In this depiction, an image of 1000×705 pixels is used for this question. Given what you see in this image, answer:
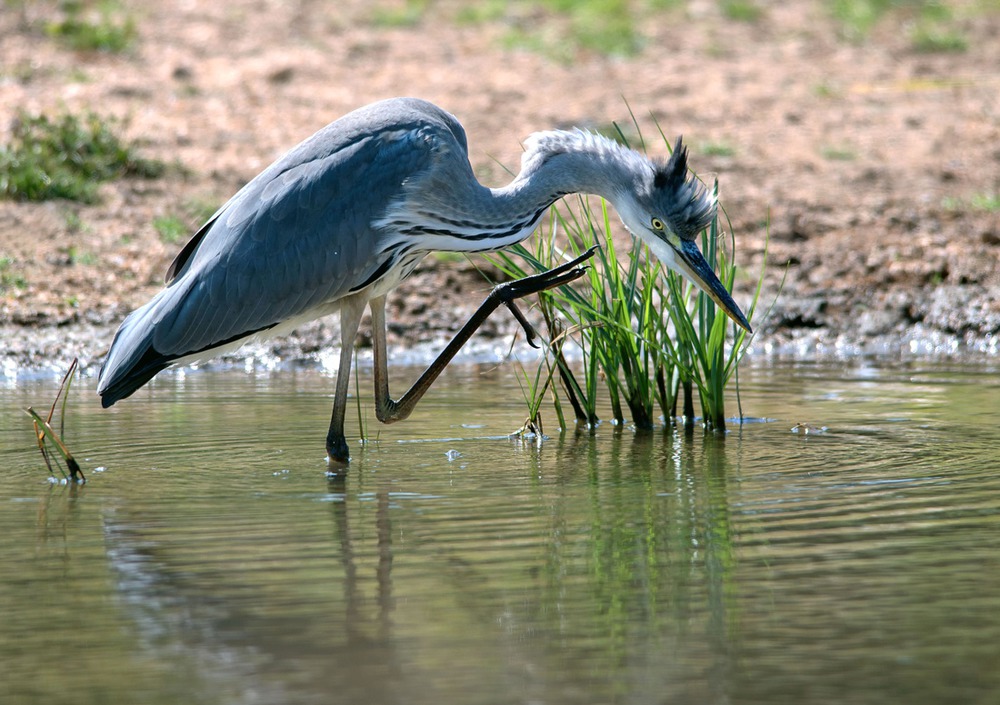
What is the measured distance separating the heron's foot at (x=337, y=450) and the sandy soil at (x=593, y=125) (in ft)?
7.88

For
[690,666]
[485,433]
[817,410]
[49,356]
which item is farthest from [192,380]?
[690,666]

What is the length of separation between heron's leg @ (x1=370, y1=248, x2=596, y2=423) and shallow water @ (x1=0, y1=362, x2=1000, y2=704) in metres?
0.19

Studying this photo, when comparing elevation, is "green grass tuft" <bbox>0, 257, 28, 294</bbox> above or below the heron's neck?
below

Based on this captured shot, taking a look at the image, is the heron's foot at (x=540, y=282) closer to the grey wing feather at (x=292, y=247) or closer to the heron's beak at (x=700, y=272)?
the heron's beak at (x=700, y=272)

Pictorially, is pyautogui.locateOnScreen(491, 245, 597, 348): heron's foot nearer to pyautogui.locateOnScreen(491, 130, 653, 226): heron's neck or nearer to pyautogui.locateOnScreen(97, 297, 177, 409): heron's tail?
pyautogui.locateOnScreen(491, 130, 653, 226): heron's neck

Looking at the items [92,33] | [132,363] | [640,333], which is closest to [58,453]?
[132,363]

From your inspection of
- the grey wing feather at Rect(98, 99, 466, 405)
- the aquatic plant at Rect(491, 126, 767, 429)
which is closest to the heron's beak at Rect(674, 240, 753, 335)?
the aquatic plant at Rect(491, 126, 767, 429)

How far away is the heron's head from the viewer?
6.89 m

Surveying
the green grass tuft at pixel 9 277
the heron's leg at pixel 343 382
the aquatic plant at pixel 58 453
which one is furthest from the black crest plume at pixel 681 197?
the green grass tuft at pixel 9 277

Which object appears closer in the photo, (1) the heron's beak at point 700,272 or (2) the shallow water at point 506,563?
(2) the shallow water at point 506,563

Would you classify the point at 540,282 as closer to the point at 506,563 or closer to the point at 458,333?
the point at 458,333

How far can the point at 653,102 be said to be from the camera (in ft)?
47.1

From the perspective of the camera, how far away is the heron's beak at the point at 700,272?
6.88 m

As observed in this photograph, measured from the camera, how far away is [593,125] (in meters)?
13.5
